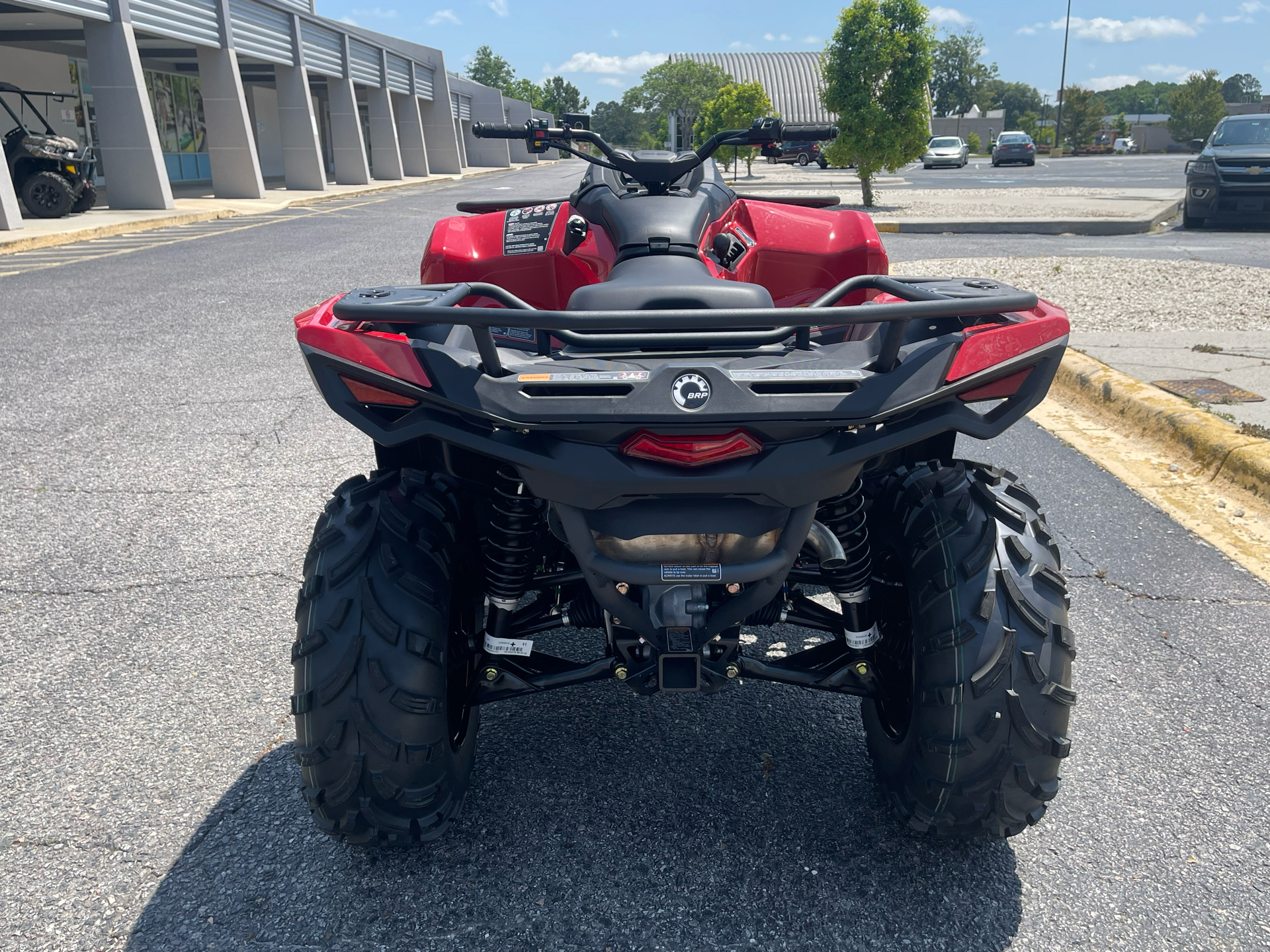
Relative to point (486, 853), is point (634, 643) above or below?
above

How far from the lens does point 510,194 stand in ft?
Answer: 94.7

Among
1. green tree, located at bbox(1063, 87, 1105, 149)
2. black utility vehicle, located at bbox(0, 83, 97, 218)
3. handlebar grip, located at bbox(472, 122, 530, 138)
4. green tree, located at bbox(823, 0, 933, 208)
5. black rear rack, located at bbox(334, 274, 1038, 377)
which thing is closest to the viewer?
black rear rack, located at bbox(334, 274, 1038, 377)

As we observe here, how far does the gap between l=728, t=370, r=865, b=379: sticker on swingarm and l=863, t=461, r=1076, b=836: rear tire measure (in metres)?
0.53

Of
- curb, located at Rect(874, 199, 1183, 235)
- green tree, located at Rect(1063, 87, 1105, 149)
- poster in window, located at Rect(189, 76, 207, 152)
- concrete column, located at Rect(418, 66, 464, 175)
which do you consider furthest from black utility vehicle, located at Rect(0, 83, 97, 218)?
green tree, located at Rect(1063, 87, 1105, 149)

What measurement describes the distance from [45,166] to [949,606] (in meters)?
19.8

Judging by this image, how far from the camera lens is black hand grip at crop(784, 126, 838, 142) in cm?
378

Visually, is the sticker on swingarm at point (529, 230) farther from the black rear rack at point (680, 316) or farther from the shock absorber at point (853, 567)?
the shock absorber at point (853, 567)

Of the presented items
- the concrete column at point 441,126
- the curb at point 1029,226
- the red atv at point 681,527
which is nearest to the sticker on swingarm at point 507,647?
the red atv at point 681,527

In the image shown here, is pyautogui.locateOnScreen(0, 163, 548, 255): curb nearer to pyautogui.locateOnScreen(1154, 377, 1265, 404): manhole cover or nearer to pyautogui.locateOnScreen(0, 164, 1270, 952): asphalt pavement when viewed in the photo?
pyautogui.locateOnScreen(0, 164, 1270, 952): asphalt pavement

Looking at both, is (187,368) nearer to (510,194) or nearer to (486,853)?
Answer: (486,853)

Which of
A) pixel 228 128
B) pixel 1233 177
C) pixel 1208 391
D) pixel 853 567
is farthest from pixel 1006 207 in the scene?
pixel 853 567

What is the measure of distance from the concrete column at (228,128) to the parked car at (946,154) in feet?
98.2

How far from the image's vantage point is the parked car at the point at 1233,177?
14.4 meters

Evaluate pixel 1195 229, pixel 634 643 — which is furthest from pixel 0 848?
pixel 1195 229
